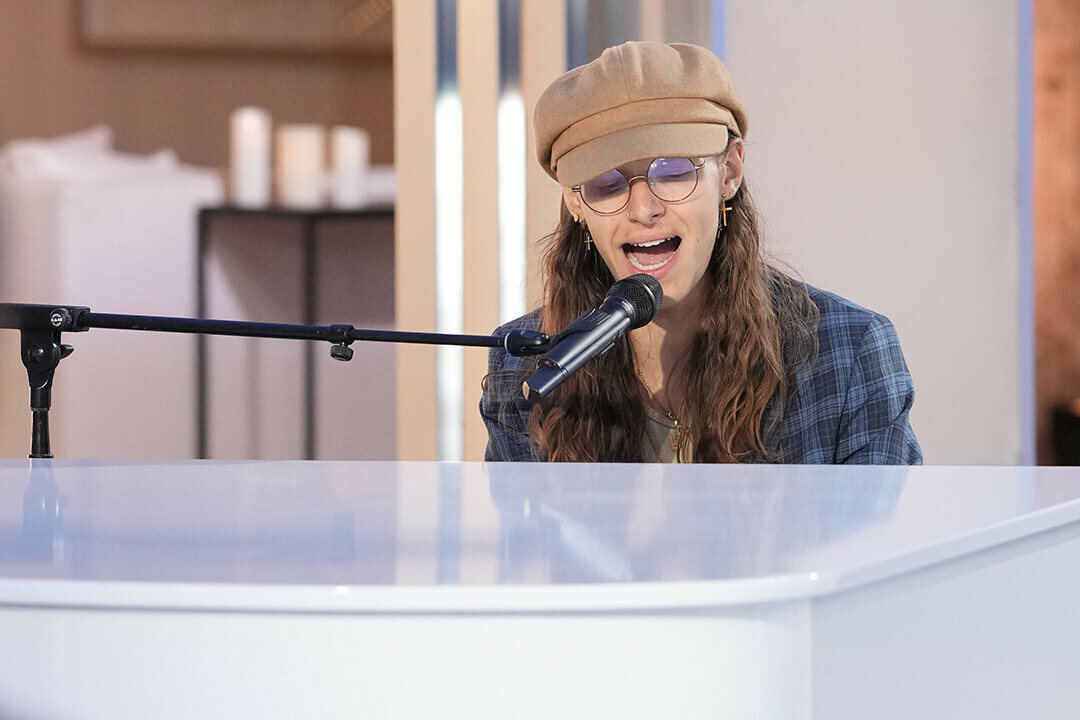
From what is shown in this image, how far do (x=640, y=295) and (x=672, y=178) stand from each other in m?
0.44

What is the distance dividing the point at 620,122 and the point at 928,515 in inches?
30.5

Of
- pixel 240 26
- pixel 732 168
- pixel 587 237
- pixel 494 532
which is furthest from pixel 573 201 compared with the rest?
pixel 240 26

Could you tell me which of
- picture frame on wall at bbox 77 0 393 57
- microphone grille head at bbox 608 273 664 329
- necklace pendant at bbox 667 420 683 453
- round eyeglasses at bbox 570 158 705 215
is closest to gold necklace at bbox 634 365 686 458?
necklace pendant at bbox 667 420 683 453

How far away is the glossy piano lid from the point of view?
0.40m

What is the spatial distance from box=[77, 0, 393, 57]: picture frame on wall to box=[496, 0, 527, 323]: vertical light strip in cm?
28

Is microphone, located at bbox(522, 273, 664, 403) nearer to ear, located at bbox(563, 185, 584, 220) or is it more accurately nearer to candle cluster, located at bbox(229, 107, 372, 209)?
ear, located at bbox(563, 185, 584, 220)

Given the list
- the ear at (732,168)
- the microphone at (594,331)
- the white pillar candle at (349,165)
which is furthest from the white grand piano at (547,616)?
the white pillar candle at (349,165)

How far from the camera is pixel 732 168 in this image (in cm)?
138

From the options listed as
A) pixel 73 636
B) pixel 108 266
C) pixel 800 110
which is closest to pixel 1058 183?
pixel 800 110

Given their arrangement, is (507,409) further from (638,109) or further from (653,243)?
(638,109)

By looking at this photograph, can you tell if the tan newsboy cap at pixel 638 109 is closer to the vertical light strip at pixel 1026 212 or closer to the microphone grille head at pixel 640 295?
the microphone grille head at pixel 640 295

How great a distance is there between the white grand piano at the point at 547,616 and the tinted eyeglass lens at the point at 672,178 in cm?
76

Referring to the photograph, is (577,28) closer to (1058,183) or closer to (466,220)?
(466,220)

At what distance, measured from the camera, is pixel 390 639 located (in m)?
0.40
